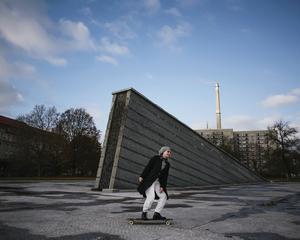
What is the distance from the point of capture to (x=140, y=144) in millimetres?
15508

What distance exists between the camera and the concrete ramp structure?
14.3 metres

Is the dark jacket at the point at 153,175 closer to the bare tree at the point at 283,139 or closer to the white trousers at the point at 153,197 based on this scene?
the white trousers at the point at 153,197

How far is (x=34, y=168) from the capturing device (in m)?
42.6

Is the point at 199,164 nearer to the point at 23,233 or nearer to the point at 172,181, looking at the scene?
the point at 172,181

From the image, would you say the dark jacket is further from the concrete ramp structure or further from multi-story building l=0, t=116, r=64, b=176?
multi-story building l=0, t=116, r=64, b=176

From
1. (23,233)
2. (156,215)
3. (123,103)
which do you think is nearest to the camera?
(23,233)

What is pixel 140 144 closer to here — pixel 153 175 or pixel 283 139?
pixel 153 175

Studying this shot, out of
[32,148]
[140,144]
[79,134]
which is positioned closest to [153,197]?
[140,144]

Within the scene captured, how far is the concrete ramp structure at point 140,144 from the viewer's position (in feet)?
46.9

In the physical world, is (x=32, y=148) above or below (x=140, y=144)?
above

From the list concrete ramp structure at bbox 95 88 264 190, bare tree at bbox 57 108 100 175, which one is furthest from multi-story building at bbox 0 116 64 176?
concrete ramp structure at bbox 95 88 264 190

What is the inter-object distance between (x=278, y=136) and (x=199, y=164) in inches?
1564

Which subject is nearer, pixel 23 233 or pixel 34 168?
pixel 23 233

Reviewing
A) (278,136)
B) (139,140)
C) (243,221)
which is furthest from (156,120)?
(278,136)
